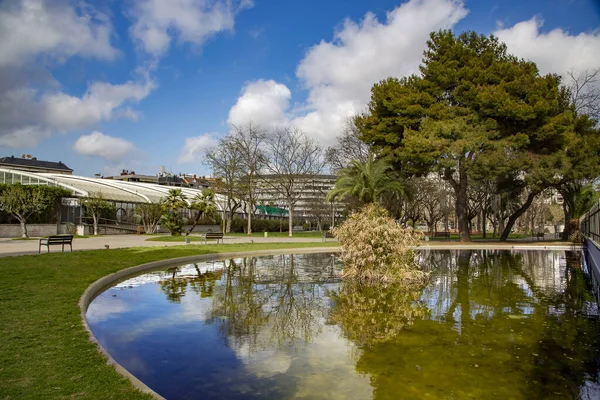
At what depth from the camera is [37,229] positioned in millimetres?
37281

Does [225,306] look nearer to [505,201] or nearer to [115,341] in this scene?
[115,341]

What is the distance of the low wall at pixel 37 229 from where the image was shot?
3584 cm

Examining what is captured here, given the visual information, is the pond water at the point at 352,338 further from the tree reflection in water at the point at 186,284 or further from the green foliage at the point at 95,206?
the green foliage at the point at 95,206

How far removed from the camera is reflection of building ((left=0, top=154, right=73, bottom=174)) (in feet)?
287

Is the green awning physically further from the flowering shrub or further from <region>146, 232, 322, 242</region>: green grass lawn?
the flowering shrub

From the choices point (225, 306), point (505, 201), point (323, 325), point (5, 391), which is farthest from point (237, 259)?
point (505, 201)

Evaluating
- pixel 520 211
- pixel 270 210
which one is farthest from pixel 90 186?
pixel 520 211

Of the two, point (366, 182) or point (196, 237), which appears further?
point (196, 237)

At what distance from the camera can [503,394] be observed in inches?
207

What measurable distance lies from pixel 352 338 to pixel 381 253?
672 centimetres

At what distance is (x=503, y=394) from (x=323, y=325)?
3.91 m

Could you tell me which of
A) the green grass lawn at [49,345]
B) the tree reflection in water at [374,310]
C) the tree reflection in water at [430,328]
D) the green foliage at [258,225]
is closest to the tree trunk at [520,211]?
the tree reflection in water at [430,328]

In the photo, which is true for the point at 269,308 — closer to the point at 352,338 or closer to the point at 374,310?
the point at 374,310

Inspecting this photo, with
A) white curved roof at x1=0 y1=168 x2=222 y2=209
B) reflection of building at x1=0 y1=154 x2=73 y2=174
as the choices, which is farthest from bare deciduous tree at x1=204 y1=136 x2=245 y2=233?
reflection of building at x1=0 y1=154 x2=73 y2=174
